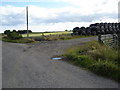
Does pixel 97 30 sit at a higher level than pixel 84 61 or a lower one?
higher

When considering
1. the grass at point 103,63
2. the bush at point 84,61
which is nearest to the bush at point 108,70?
the grass at point 103,63

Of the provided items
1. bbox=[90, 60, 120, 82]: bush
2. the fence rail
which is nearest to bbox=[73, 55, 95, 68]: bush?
bbox=[90, 60, 120, 82]: bush

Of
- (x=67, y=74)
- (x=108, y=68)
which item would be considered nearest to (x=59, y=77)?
(x=67, y=74)

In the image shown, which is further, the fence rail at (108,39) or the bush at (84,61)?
the fence rail at (108,39)

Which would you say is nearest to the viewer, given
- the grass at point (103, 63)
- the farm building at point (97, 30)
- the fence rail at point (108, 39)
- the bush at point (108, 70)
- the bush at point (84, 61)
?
the bush at point (108, 70)

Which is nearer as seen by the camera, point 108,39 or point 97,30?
point 108,39

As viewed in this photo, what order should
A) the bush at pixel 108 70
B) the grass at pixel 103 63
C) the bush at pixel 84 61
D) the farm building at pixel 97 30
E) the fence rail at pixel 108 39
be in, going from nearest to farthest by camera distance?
the bush at pixel 108 70 < the grass at pixel 103 63 < the bush at pixel 84 61 < the fence rail at pixel 108 39 < the farm building at pixel 97 30

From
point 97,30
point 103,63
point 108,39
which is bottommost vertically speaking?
point 103,63

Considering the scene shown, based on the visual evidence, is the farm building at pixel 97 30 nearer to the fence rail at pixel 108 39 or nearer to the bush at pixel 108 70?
the fence rail at pixel 108 39

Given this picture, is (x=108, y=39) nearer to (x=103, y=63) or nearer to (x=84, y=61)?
(x=84, y=61)

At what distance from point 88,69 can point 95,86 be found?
2.21 metres

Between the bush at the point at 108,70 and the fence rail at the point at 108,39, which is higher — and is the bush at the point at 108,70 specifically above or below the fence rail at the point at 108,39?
below

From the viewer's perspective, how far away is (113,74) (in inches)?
255

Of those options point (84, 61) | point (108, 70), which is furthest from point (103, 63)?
point (84, 61)
